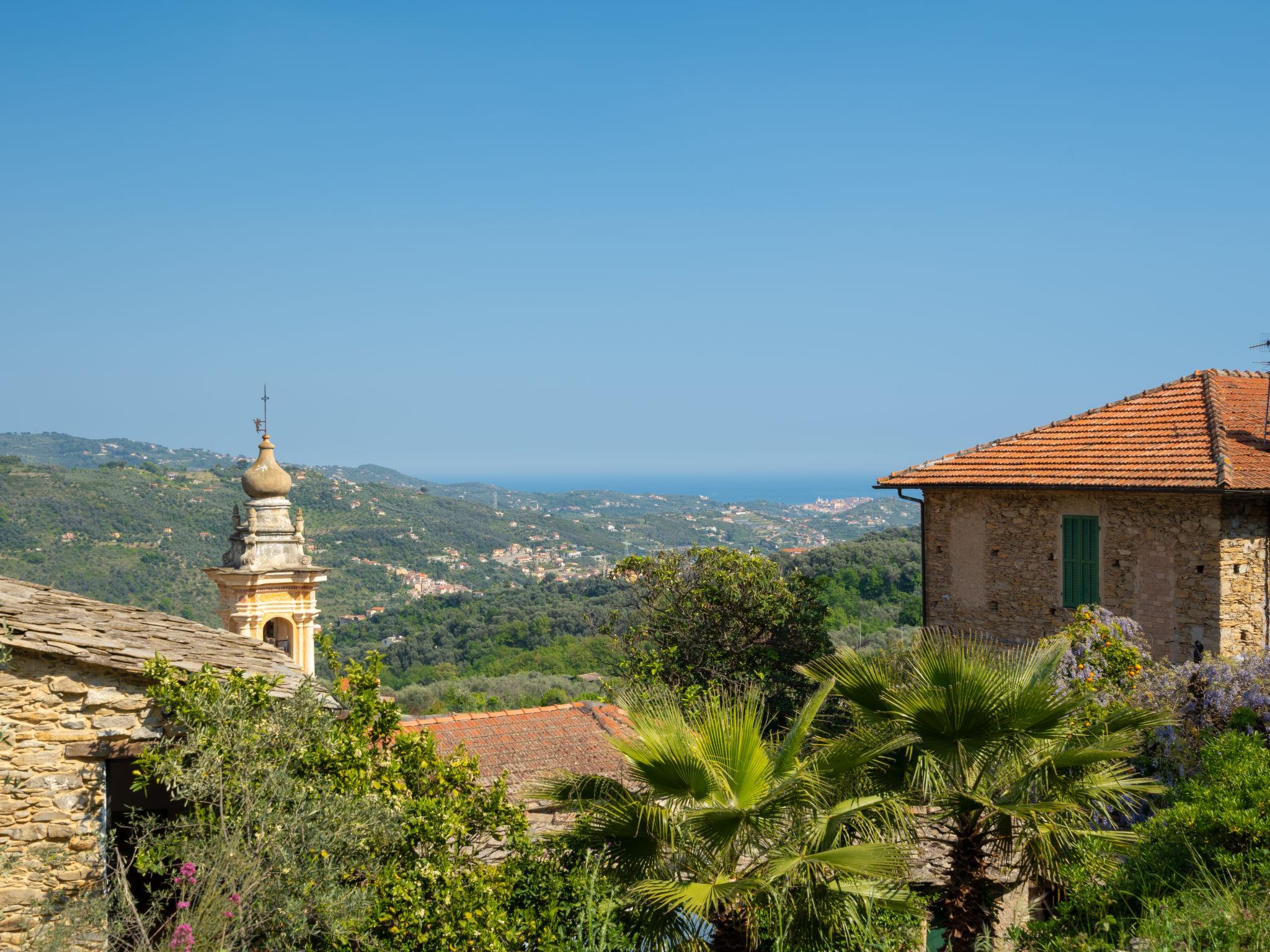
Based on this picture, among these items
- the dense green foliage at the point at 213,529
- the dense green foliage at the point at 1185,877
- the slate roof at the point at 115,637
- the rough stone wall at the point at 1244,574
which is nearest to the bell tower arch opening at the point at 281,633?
the dense green foliage at the point at 213,529

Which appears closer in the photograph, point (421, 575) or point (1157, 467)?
point (1157, 467)

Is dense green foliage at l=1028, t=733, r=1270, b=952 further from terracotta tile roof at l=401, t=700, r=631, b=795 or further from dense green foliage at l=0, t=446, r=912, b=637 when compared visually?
dense green foliage at l=0, t=446, r=912, b=637

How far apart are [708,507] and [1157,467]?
114077 millimetres

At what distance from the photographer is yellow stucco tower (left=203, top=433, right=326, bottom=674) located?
16.5 m

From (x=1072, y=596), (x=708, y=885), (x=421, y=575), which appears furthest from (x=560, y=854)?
(x=421, y=575)

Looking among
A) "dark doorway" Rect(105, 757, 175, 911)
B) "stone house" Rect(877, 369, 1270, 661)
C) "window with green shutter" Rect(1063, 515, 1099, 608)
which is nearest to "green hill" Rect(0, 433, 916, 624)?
"dark doorway" Rect(105, 757, 175, 911)

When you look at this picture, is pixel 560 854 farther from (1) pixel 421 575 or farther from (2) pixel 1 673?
(1) pixel 421 575

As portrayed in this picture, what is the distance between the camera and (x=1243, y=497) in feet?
42.8

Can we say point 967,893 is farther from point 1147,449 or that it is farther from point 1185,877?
point 1147,449

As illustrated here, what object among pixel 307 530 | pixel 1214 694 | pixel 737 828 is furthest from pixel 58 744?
pixel 307 530

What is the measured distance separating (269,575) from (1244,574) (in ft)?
45.7

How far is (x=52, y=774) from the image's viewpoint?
6602mm

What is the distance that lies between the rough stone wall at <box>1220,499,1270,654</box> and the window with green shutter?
1.73 meters

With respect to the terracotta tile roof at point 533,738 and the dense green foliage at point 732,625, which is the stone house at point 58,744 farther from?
the dense green foliage at point 732,625
